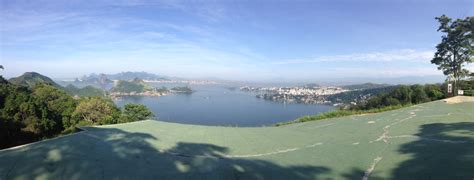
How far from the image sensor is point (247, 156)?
402cm

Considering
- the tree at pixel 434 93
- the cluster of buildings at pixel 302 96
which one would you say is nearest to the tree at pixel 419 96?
the tree at pixel 434 93

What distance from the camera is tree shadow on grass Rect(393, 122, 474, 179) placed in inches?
115

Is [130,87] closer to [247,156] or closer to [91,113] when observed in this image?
[91,113]

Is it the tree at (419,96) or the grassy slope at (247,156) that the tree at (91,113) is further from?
the tree at (419,96)

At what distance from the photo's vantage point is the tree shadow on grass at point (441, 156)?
115 inches

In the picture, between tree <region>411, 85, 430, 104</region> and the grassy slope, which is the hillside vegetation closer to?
the grassy slope

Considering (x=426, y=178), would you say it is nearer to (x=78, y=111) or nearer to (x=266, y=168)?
(x=266, y=168)

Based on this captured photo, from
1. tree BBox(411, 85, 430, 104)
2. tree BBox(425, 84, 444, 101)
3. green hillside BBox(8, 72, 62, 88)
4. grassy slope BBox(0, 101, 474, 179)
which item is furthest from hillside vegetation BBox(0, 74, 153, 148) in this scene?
green hillside BBox(8, 72, 62, 88)

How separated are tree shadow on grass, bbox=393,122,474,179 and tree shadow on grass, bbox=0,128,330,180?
0.89 m

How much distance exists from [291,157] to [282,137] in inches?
55.3

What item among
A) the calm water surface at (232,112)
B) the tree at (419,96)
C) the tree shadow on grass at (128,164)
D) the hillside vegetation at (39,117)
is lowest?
the calm water surface at (232,112)

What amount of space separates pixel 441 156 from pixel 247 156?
2274 millimetres

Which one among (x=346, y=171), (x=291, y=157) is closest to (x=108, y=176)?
(x=291, y=157)

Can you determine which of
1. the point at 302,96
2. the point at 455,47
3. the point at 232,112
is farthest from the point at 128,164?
the point at 302,96
